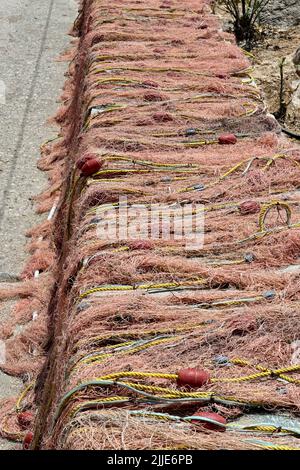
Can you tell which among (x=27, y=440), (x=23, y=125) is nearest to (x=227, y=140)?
(x=27, y=440)

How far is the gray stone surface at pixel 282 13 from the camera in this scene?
1095cm

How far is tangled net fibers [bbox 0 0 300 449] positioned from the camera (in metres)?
3.44

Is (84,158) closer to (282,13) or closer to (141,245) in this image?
(141,245)

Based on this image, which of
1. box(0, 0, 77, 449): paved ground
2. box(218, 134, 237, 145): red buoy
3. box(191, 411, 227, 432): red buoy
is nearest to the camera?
box(191, 411, 227, 432): red buoy

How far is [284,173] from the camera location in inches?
220

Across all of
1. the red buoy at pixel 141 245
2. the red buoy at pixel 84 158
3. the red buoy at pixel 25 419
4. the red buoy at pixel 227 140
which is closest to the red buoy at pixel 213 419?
the red buoy at pixel 141 245

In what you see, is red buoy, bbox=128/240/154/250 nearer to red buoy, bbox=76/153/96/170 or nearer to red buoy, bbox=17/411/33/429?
red buoy, bbox=76/153/96/170

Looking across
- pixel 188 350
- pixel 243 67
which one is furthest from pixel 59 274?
pixel 243 67

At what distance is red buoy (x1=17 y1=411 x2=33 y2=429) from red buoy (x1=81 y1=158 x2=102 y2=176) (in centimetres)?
205

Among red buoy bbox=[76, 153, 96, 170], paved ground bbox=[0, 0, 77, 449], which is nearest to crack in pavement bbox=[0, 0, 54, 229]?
paved ground bbox=[0, 0, 77, 449]

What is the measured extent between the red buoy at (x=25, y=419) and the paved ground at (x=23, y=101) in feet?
0.60

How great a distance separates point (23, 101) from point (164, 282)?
589 centimetres

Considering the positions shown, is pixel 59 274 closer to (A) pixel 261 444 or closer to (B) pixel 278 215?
(B) pixel 278 215

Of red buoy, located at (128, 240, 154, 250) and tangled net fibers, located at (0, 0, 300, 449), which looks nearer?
tangled net fibers, located at (0, 0, 300, 449)
